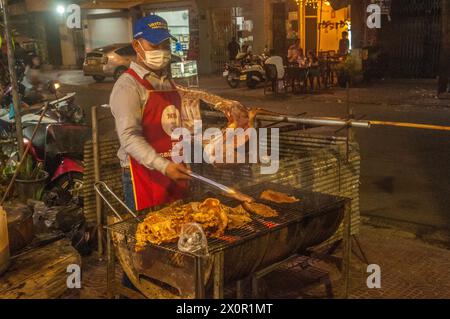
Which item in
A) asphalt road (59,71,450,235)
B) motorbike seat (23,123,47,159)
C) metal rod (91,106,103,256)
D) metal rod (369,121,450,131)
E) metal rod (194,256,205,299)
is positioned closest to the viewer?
metal rod (194,256,205,299)

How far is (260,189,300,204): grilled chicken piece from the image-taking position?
13.1 feet

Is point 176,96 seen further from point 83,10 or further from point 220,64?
point 83,10

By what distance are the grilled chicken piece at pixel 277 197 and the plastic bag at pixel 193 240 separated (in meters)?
1.03

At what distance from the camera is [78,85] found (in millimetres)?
23734

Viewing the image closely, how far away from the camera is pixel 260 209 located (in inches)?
148

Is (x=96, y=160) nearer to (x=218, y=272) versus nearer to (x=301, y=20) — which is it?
(x=218, y=272)

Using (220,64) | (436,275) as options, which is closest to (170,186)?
(436,275)

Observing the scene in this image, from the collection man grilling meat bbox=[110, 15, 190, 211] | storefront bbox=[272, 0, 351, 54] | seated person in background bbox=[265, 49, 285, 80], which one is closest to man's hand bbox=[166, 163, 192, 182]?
man grilling meat bbox=[110, 15, 190, 211]

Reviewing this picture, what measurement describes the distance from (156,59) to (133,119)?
1.56ft

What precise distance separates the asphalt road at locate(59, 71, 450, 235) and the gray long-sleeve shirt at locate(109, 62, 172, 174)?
3819mm

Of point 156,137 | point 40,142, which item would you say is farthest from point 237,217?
point 40,142

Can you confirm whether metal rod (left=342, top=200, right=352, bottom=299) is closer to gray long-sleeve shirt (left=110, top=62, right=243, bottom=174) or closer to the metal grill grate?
the metal grill grate

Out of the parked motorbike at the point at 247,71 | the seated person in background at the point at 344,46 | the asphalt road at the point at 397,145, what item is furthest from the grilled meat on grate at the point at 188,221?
the seated person in background at the point at 344,46
